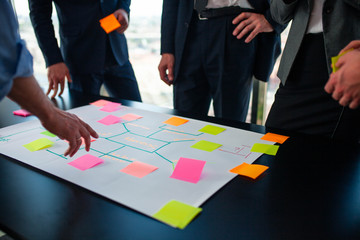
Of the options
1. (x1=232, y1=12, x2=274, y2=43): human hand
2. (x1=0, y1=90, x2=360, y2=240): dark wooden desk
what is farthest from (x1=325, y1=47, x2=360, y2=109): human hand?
(x1=232, y1=12, x2=274, y2=43): human hand

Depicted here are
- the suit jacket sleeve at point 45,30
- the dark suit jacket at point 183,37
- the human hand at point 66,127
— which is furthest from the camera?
the suit jacket sleeve at point 45,30

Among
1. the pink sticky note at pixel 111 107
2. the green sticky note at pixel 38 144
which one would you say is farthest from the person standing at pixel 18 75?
the pink sticky note at pixel 111 107

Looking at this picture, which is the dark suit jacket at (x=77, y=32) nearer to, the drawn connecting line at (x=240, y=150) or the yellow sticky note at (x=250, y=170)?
the drawn connecting line at (x=240, y=150)

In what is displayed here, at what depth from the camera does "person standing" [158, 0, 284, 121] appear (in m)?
1.39

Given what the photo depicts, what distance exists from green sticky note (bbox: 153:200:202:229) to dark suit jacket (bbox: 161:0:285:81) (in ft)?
3.41

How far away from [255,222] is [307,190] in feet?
0.61

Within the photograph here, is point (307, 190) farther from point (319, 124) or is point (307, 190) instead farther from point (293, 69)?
point (293, 69)

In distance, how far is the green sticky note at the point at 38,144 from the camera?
3.03ft

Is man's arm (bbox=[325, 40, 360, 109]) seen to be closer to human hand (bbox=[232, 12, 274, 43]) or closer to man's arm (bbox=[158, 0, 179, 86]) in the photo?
human hand (bbox=[232, 12, 274, 43])

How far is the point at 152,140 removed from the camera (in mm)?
976

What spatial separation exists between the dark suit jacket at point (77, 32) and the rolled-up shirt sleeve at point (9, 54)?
3.49 ft

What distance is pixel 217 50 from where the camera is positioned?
145 cm

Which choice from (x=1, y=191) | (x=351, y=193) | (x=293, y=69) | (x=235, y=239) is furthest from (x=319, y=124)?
(x=1, y=191)

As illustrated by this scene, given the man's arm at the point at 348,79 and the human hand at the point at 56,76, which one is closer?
the man's arm at the point at 348,79
